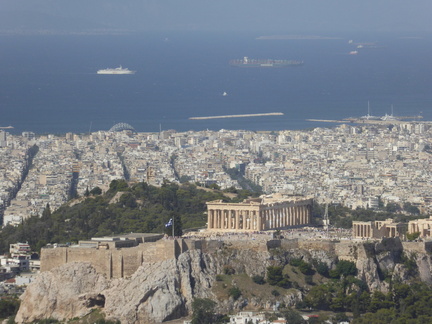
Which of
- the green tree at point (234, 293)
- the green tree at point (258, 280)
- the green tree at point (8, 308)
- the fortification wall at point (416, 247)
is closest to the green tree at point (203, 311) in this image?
the green tree at point (234, 293)

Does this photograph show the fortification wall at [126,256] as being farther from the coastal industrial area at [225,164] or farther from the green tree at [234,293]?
the coastal industrial area at [225,164]

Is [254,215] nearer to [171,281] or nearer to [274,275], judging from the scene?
[274,275]

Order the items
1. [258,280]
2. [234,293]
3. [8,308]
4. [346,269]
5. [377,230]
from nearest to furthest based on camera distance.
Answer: [234,293] < [258,280] < [346,269] < [8,308] < [377,230]

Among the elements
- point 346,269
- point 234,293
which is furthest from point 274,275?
point 346,269

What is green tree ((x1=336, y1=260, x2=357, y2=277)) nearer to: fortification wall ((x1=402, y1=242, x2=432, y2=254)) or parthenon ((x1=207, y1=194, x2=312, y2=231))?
fortification wall ((x1=402, y1=242, x2=432, y2=254))

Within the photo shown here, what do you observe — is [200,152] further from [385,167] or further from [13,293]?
[13,293]

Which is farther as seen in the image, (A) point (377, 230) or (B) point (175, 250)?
(A) point (377, 230)

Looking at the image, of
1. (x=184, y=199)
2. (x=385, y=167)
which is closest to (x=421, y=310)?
(x=184, y=199)
